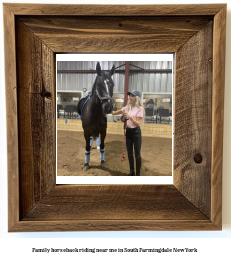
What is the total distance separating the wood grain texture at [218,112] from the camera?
487mm

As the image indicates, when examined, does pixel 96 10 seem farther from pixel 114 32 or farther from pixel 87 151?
pixel 87 151

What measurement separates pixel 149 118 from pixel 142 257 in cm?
35

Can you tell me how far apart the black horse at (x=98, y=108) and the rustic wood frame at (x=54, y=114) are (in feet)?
0.21

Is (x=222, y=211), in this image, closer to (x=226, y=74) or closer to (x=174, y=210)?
(x=174, y=210)

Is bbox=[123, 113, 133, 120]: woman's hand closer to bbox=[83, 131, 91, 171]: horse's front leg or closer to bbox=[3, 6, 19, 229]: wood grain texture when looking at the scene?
bbox=[83, 131, 91, 171]: horse's front leg

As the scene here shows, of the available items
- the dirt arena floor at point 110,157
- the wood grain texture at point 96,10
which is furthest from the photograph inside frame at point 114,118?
the wood grain texture at point 96,10

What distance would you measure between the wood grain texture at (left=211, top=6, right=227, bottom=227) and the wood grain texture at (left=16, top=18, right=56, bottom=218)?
38cm

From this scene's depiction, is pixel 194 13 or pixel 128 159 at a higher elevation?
pixel 194 13

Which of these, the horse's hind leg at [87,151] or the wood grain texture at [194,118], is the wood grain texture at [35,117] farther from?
the wood grain texture at [194,118]

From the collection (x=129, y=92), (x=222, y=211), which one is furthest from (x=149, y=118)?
(x=222, y=211)

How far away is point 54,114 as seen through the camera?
20.3 inches

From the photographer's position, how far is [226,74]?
53cm

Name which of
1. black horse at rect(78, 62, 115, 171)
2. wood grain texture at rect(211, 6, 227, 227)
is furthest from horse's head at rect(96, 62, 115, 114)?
wood grain texture at rect(211, 6, 227, 227)

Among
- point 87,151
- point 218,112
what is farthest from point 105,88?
point 218,112
